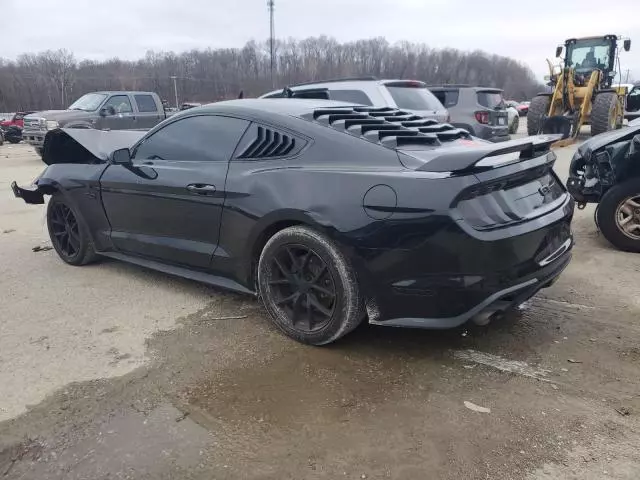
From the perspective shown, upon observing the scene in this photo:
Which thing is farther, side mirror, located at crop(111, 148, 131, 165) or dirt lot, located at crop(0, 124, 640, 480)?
side mirror, located at crop(111, 148, 131, 165)

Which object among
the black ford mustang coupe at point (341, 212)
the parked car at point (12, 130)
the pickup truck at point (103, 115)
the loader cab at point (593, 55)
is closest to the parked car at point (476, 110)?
the loader cab at point (593, 55)

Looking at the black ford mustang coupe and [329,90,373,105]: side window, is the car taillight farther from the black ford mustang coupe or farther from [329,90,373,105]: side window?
the black ford mustang coupe

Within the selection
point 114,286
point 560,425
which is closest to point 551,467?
point 560,425

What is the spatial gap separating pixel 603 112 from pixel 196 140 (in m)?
13.9

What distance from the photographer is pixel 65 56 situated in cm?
6538

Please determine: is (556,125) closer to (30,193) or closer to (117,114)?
(117,114)

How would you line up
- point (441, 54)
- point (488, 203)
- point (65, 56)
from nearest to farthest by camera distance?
point (488, 203)
point (65, 56)
point (441, 54)

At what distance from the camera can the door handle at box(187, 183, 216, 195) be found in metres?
3.62

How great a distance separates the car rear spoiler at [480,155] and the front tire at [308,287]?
2.35ft

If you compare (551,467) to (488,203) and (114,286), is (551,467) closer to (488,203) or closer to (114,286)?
(488,203)

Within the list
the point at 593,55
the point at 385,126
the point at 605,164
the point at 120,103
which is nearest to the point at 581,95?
the point at 593,55

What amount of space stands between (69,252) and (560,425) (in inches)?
174

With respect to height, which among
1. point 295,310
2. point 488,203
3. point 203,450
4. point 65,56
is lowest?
point 203,450

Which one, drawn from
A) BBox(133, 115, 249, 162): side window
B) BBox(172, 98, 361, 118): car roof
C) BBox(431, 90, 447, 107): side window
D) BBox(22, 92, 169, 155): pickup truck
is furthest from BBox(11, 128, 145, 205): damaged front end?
BBox(22, 92, 169, 155): pickup truck
